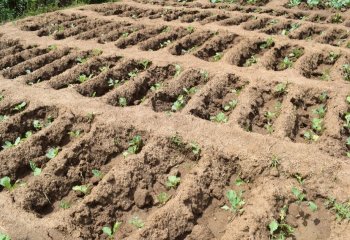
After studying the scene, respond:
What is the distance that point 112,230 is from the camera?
3.33 metres

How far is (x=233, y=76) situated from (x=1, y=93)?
2.91 meters

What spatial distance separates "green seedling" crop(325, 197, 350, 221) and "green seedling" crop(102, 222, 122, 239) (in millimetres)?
1680

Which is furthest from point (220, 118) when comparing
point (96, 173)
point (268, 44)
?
point (268, 44)

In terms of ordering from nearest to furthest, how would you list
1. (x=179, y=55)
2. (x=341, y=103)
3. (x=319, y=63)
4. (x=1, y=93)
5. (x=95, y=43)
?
1. (x=341, y=103)
2. (x=1, y=93)
3. (x=319, y=63)
4. (x=179, y=55)
5. (x=95, y=43)

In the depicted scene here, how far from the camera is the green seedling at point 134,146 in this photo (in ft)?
13.2

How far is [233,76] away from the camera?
17.1 ft

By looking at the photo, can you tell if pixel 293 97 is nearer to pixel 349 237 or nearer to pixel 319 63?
pixel 319 63

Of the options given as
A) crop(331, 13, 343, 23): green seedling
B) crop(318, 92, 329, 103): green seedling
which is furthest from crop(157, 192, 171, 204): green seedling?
crop(331, 13, 343, 23): green seedling

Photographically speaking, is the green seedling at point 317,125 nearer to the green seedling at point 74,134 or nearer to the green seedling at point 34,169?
the green seedling at point 74,134

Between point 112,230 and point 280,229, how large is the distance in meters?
1.32

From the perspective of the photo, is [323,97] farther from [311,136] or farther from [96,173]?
[96,173]

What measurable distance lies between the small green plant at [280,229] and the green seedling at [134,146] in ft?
4.91

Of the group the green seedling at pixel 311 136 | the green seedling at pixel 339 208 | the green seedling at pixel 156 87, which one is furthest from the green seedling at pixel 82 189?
the green seedling at pixel 311 136

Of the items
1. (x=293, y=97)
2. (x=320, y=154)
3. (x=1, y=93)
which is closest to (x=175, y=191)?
(x=320, y=154)
